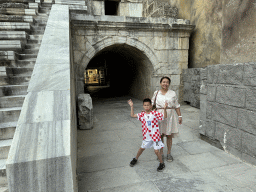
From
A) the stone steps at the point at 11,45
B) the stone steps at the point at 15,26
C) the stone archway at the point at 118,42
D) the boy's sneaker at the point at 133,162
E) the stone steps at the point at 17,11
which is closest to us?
the boy's sneaker at the point at 133,162

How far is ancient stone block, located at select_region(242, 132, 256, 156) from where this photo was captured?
241 centimetres

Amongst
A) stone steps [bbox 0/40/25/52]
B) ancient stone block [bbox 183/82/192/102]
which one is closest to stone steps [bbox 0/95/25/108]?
stone steps [bbox 0/40/25/52]

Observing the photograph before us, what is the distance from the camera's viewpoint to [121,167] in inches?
100

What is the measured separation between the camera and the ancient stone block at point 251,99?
93.7 inches

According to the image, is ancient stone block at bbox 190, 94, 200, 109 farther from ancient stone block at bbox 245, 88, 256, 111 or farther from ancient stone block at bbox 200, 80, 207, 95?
ancient stone block at bbox 245, 88, 256, 111

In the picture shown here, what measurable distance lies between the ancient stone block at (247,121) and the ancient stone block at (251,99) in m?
0.08

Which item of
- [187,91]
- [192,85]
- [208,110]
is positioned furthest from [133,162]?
[187,91]

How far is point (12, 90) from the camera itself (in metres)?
2.84

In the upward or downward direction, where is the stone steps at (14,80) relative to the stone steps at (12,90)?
upward

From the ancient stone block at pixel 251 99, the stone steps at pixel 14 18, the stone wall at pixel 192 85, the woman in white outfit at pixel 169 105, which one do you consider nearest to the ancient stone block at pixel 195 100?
the stone wall at pixel 192 85

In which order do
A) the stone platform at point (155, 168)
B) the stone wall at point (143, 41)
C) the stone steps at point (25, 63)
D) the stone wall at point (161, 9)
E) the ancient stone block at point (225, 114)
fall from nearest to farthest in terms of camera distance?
the stone platform at point (155, 168) < the ancient stone block at point (225, 114) < the stone steps at point (25, 63) < the stone wall at point (143, 41) < the stone wall at point (161, 9)

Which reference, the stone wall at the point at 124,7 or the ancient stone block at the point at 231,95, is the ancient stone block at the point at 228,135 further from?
the stone wall at the point at 124,7

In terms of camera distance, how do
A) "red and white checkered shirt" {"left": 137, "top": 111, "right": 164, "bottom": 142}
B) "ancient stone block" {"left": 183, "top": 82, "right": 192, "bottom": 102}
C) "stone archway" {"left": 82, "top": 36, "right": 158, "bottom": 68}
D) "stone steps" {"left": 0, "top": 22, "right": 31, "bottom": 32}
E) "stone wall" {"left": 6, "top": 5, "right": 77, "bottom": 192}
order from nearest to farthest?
"stone wall" {"left": 6, "top": 5, "right": 77, "bottom": 192}, "red and white checkered shirt" {"left": 137, "top": 111, "right": 164, "bottom": 142}, "stone steps" {"left": 0, "top": 22, "right": 31, "bottom": 32}, "stone archway" {"left": 82, "top": 36, "right": 158, "bottom": 68}, "ancient stone block" {"left": 183, "top": 82, "right": 192, "bottom": 102}

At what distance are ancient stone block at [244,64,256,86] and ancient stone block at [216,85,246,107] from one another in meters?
0.16
